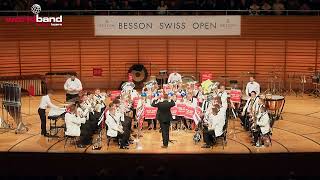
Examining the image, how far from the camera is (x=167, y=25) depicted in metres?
24.0

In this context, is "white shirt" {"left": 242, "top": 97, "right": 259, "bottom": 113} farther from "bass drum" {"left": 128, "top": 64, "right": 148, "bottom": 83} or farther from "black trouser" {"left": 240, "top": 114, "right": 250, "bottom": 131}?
"bass drum" {"left": 128, "top": 64, "right": 148, "bottom": 83}

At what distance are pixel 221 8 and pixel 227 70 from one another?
9.83 feet

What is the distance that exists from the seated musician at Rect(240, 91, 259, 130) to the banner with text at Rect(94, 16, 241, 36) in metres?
7.19

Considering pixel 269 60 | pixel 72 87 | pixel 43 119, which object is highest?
pixel 269 60

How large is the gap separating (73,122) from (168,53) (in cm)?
1143

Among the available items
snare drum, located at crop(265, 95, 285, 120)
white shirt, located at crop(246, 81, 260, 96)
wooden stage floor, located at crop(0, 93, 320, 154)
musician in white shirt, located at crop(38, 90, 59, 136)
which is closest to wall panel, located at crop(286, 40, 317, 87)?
wooden stage floor, located at crop(0, 93, 320, 154)

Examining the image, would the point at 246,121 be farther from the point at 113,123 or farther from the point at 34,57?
the point at 34,57

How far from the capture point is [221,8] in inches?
976

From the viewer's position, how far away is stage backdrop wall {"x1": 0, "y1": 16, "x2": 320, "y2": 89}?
2434 cm

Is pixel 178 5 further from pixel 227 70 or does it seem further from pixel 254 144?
pixel 254 144

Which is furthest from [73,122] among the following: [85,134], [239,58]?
[239,58]

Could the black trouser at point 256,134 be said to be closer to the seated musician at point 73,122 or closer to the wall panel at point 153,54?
the seated musician at point 73,122
